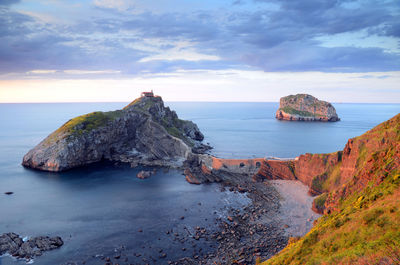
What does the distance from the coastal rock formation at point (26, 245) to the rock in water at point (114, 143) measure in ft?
168

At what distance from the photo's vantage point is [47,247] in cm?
4484

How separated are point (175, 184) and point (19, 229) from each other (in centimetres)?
4207

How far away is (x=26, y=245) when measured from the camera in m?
44.8

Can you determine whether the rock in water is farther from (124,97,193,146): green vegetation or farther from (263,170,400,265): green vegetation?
(263,170,400,265): green vegetation

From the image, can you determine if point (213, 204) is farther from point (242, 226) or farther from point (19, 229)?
point (19, 229)

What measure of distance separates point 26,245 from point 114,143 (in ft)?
243

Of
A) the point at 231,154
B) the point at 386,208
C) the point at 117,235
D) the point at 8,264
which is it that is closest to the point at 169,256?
the point at 117,235

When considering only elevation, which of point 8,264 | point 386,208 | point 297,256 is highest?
point 386,208

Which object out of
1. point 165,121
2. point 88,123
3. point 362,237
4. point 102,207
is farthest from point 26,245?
point 165,121

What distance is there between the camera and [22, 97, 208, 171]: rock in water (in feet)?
319

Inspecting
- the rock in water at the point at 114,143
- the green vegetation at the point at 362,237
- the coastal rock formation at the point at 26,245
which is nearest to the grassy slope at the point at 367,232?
the green vegetation at the point at 362,237

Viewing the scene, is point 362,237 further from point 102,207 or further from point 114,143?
point 114,143

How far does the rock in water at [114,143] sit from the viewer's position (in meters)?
97.1

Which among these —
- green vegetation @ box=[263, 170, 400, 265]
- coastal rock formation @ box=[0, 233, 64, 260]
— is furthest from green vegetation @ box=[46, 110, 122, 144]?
green vegetation @ box=[263, 170, 400, 265]
